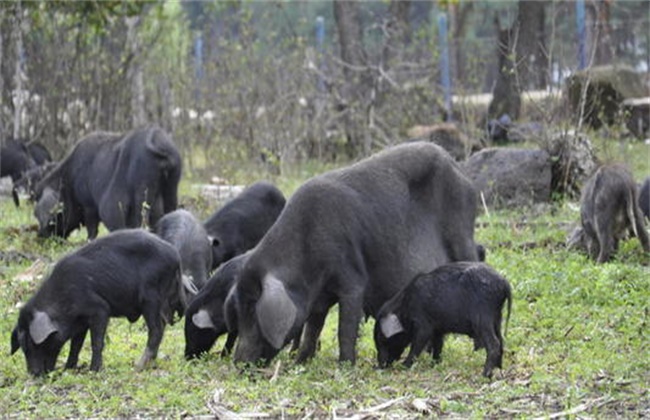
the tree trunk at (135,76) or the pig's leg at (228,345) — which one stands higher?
the tree trunk at (135,76)

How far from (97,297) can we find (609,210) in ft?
19.3

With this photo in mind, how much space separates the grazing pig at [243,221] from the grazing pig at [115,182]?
74 cm

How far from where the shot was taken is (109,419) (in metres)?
8.04

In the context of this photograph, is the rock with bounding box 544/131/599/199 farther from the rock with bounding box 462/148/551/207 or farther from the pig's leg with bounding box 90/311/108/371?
the pig's leg with bounding box 90/311/108/371

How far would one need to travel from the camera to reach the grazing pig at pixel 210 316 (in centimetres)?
994

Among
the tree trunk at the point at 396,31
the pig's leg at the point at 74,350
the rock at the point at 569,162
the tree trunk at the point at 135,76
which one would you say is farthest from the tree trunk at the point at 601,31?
the pig's leg at the point at 74,350

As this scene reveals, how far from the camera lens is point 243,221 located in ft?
45.1

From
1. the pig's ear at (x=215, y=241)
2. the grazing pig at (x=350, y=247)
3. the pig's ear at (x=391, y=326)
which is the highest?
the grazing pig at (x=350, y=247)

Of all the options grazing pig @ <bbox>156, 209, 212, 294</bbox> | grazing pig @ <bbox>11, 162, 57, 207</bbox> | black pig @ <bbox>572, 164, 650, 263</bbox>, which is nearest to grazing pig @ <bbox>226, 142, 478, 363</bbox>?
grazing pig @ <bbox>156, 209, 212, 294</bbox>

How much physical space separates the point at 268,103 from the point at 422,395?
15.8 m

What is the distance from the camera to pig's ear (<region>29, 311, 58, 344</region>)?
364 inches

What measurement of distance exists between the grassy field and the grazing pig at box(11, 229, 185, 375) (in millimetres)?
193

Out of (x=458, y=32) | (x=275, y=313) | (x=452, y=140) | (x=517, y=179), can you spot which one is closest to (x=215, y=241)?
(x=275, y=313)

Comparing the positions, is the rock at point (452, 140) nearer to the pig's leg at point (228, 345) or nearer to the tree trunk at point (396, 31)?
the tree trunk at point (396, 31)
